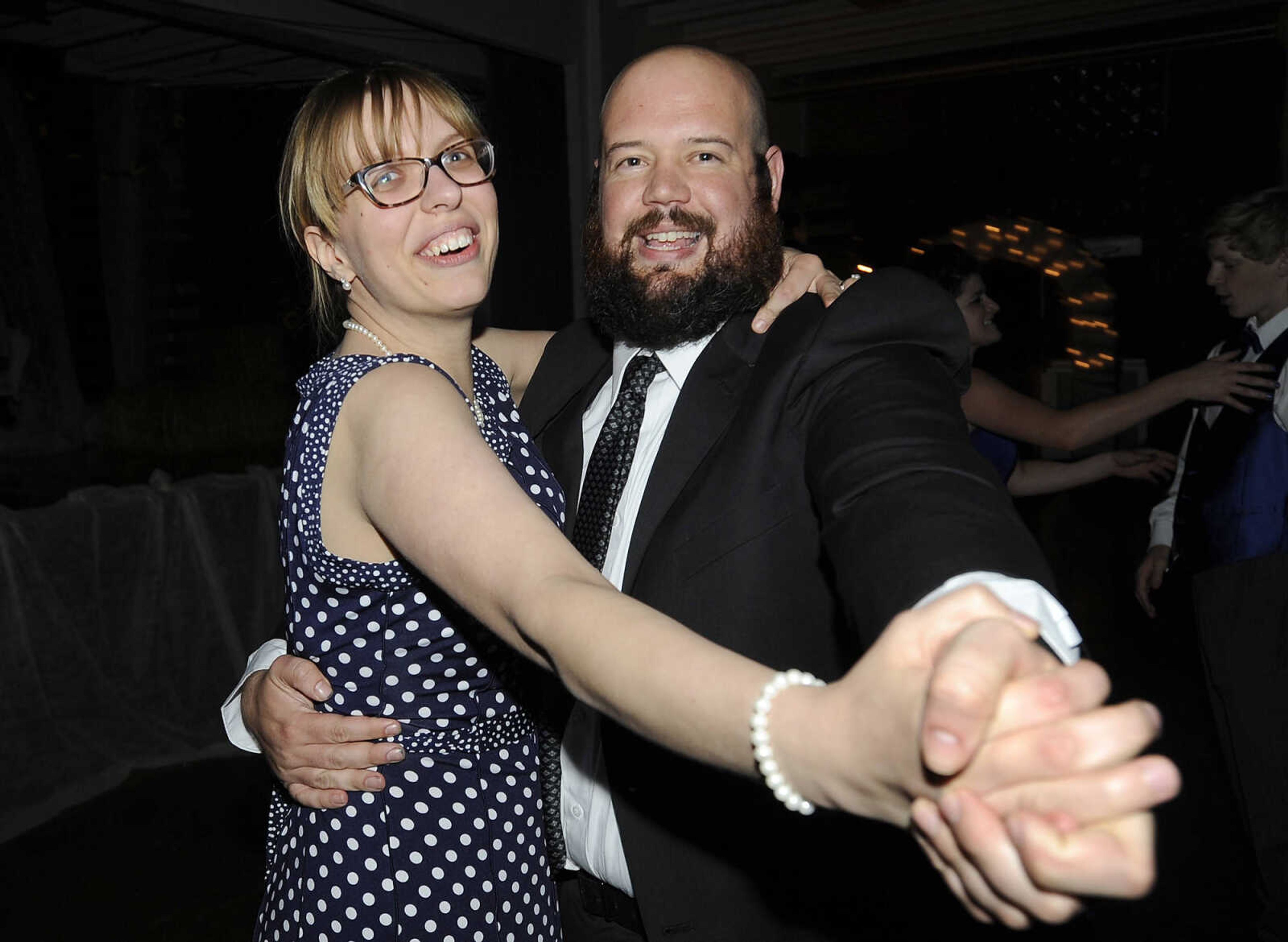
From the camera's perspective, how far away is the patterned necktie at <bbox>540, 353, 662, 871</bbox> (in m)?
1.40

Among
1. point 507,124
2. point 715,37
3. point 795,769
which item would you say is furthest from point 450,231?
point 715,37

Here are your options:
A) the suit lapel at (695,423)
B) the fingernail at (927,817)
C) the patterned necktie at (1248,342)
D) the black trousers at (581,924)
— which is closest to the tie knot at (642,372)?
the suit lapel at (695,423)

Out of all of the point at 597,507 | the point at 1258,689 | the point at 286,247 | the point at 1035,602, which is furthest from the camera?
the point at 286,247

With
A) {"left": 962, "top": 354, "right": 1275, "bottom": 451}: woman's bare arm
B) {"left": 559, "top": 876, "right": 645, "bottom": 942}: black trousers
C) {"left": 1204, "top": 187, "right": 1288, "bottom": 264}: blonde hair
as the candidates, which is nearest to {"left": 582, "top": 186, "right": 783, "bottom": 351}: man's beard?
{"left": 559, "top": 876, "right": 645, "bottom": 942}: black trousers

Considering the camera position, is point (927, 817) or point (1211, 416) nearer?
point (927, 817)

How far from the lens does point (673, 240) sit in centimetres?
153

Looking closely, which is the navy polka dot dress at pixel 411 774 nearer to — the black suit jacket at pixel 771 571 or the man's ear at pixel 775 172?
the black suit jacket at pixel 771 571

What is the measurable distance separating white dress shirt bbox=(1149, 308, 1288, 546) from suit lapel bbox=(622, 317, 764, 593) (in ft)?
7.09

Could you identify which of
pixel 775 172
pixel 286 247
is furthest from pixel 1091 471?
pixel 286 247

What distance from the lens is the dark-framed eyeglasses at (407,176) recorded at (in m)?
1.28

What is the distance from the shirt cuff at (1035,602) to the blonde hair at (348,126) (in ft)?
3.08

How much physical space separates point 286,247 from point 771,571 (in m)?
4.63

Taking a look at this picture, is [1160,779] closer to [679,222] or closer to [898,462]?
[898,462]

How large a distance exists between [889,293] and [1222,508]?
2.24 m
